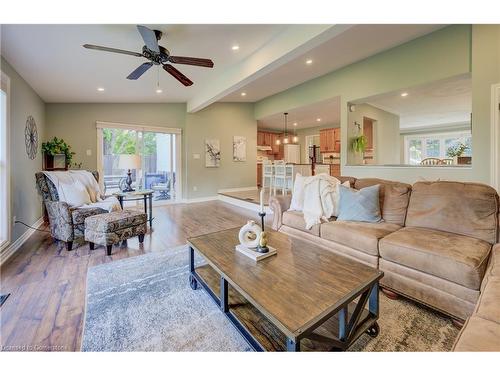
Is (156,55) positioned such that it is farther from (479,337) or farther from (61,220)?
(479,337)

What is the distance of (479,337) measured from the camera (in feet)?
3.10

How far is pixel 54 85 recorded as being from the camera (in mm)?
3932

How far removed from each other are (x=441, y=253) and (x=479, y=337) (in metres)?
0.89

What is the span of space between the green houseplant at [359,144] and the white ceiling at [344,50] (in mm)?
1412

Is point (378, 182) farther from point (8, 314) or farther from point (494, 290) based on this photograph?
point (8, 314)

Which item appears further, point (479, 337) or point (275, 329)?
point (275, 329)

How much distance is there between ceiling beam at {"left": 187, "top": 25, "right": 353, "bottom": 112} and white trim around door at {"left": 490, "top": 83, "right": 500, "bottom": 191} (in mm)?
2139

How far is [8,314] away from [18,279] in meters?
0.69

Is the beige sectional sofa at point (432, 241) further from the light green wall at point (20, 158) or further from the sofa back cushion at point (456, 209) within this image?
the light green wall at point (20, 158)

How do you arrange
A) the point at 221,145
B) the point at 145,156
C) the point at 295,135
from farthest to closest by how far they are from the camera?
the point at 295,135, the point at 221,145, the point at 145,156

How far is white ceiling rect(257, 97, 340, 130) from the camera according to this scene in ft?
20.2

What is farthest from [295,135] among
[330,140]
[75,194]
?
[75,194]

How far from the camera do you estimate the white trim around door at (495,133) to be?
291cm
